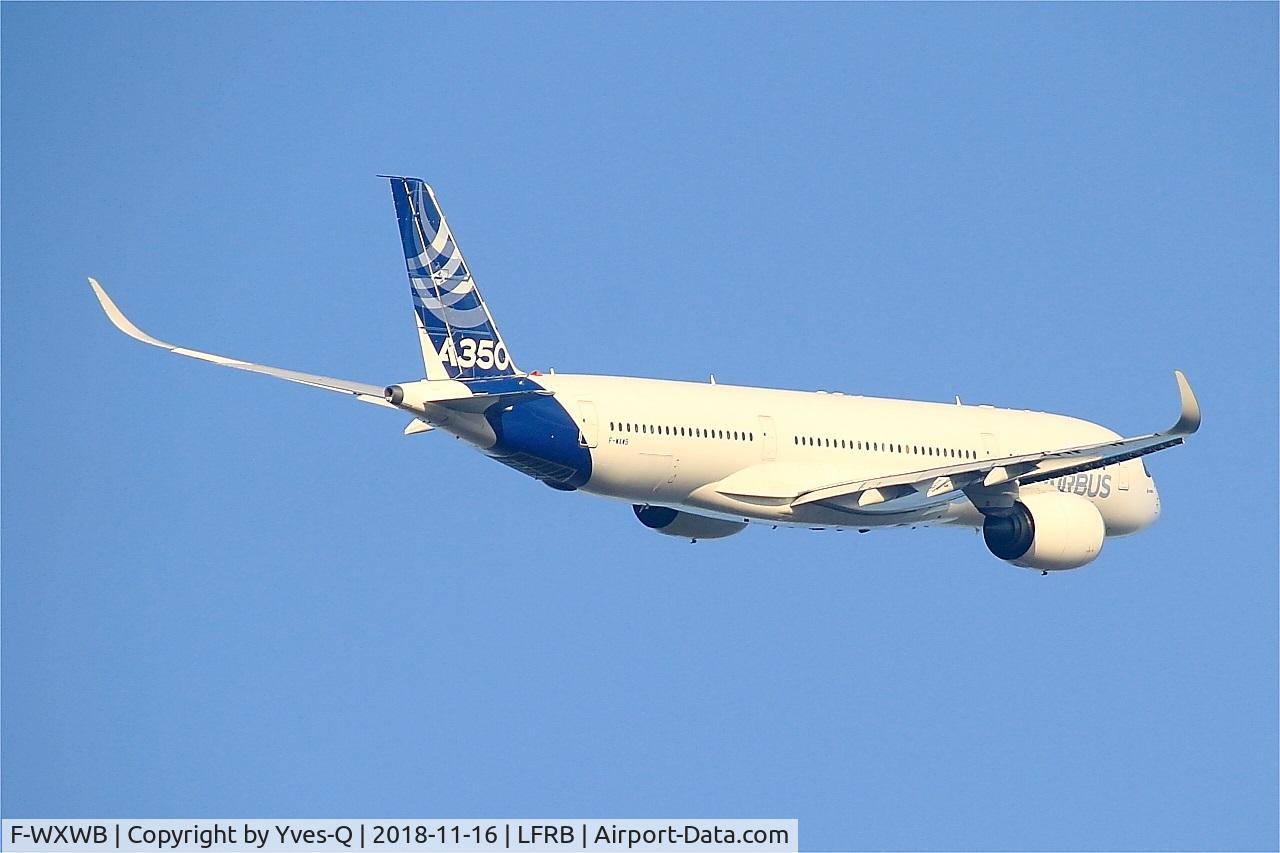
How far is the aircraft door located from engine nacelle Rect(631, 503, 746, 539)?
3.38m

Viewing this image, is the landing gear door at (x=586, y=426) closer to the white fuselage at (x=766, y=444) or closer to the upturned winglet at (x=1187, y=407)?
the white fuselage at (x=766, y=444)

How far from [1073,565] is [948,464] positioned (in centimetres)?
438

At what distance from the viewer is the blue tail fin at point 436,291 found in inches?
2363

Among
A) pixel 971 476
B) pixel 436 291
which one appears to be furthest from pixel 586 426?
pixel 971 476

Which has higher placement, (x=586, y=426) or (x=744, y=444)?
(x=744, y=444)

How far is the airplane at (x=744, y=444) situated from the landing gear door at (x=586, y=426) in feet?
0.11

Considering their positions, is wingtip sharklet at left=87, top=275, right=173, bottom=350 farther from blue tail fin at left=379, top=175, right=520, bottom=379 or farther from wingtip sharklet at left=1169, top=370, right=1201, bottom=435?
wingtip sharklet at left=1169, top=370, right=1201, bottom=435

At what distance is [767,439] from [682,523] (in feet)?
16.7

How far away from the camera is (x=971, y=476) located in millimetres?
65188

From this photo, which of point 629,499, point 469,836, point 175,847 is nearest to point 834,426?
point 629,499

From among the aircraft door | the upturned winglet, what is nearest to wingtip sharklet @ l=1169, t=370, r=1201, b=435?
the upturned winglet

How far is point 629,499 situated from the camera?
207ft

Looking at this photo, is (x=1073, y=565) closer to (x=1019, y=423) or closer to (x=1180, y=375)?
(x=1019, y=423)

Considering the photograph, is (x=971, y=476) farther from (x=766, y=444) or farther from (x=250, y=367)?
(x=250, y=367)
